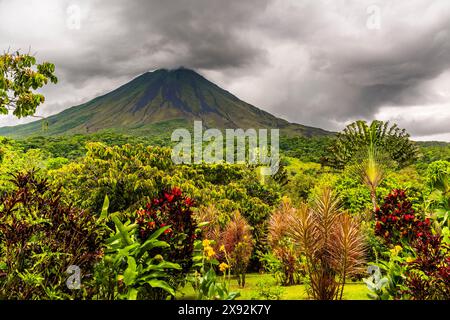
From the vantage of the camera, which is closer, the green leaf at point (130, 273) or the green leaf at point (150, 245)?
the green leaf at point (130, 273)

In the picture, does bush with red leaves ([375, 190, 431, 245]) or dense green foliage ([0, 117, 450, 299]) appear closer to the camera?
dense green foliage ([0, 117, 450, 299])

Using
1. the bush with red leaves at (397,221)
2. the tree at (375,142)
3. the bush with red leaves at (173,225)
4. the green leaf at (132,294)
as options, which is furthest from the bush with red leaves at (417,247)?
the tree at (375,142)

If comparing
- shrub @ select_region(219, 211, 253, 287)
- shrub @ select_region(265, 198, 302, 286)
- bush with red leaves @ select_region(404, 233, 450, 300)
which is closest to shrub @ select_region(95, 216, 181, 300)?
bush with red leaves @ select_region(404, 233, 450, 300)

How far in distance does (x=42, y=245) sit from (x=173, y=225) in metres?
1.39

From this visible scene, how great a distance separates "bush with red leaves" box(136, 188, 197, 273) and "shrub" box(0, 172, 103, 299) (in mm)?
652

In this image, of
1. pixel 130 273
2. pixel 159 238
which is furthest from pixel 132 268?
pixel 159 238

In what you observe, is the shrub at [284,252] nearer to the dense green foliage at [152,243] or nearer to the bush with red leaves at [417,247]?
the dense green foliage at [152,243]

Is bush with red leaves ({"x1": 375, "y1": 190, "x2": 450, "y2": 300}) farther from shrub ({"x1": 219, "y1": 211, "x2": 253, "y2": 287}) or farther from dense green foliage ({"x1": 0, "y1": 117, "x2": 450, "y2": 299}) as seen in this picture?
shrub ({"x1": 219, "y1": 211, "x2": 253, "y2": 287})

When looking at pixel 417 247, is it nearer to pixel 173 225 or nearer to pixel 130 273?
pixel 173 225

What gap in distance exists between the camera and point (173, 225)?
4.34 meters

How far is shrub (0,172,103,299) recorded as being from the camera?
3.47 meters

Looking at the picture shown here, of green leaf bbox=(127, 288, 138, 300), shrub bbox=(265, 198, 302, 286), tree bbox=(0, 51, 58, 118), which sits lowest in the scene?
shrub bbox=(265, 198, 302, 286)

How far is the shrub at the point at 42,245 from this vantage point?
347 cm

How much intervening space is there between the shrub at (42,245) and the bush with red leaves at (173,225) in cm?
65
